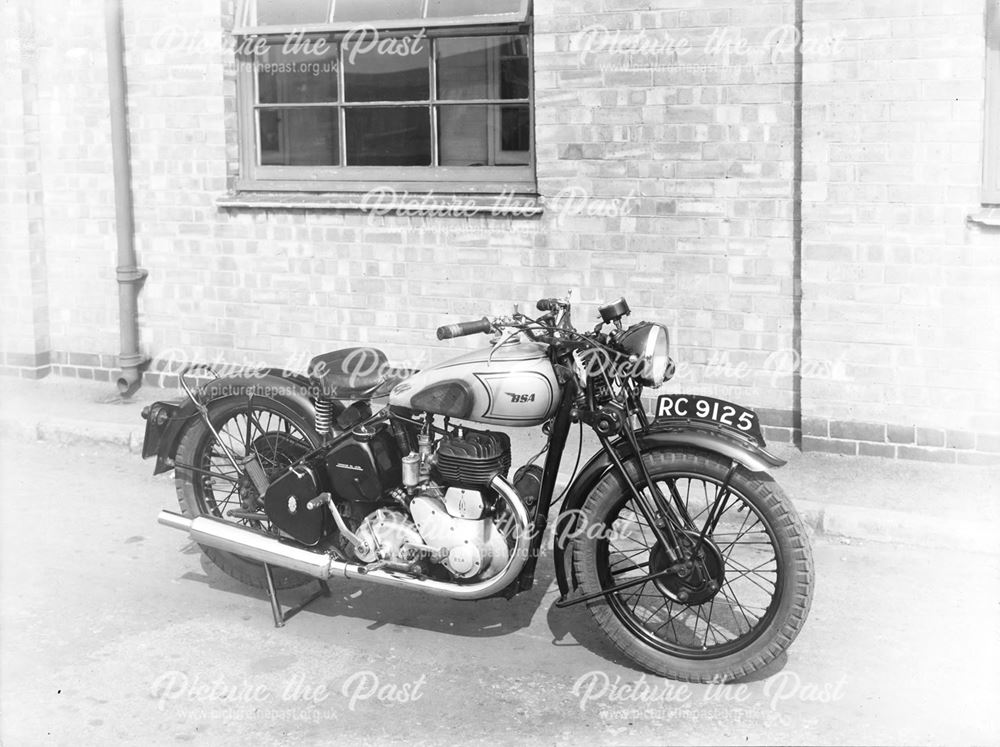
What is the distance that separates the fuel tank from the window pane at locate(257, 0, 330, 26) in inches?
180

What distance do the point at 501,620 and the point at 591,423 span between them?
1098mm

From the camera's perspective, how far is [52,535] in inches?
265

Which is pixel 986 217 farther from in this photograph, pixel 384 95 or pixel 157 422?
pixel 157 422

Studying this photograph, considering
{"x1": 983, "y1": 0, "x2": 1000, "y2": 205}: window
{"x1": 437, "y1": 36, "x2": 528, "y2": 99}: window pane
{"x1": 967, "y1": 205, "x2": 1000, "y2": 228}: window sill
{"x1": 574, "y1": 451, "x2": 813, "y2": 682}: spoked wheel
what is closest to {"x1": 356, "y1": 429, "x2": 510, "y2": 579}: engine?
{"x1": 574, "y1": 451, "x2": 813, "y2": 682}: spoked wheel

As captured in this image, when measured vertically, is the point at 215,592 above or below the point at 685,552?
below

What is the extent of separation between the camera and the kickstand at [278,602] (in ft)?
18.1

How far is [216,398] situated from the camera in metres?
5.82

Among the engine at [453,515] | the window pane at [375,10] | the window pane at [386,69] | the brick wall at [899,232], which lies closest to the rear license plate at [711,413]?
the engine at [453,515]

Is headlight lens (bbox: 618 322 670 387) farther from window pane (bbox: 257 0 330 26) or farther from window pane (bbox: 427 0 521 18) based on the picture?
window pane (bbox: 257 0 330 26)

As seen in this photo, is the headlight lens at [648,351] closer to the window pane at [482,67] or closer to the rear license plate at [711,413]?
the rear license plate at [711,413]

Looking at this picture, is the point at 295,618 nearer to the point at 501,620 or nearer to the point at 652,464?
the point at 501,620

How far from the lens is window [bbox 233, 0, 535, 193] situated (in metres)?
8.44

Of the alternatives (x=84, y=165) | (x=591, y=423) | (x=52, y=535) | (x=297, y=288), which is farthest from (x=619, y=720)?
(x=84, y=165)

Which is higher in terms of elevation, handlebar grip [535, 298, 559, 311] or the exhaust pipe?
handlebar grip [535, 298, 559, 311]
